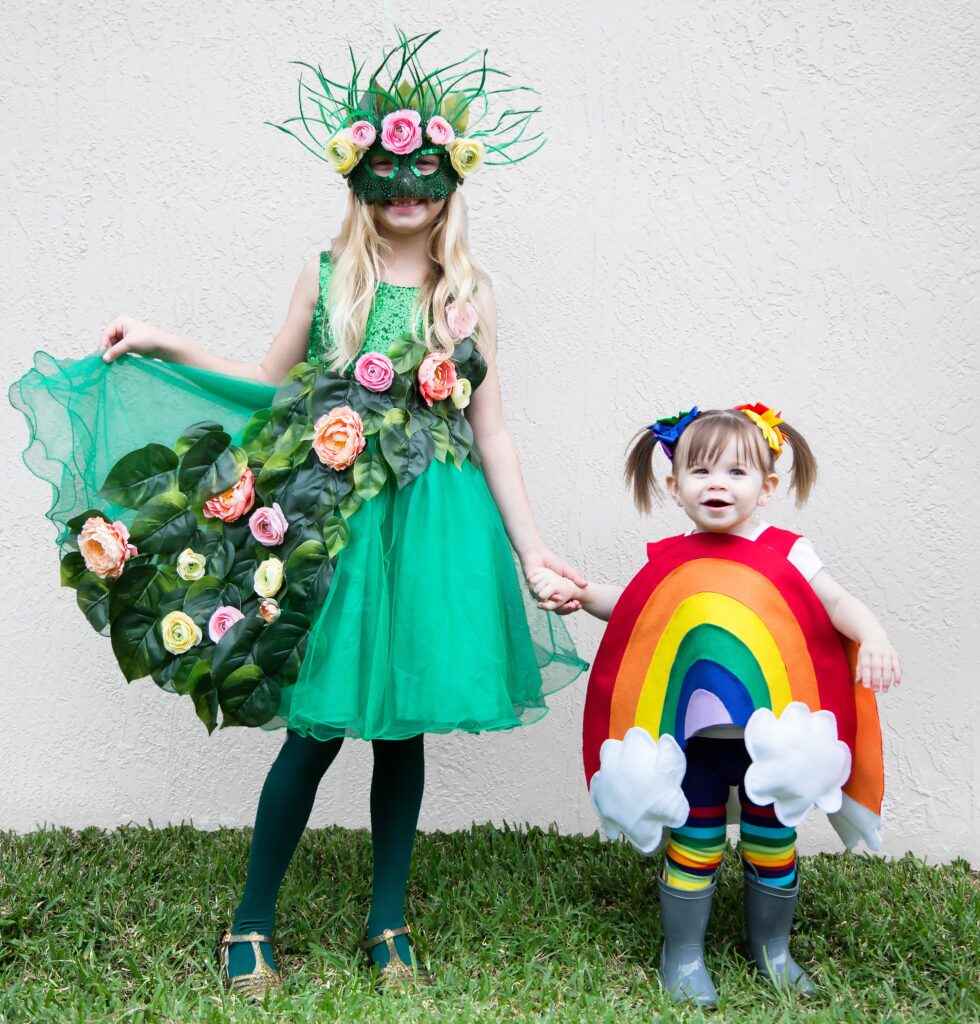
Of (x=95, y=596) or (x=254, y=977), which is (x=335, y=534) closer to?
(x=95, y=596)

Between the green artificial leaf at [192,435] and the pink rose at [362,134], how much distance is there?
2.09 feet

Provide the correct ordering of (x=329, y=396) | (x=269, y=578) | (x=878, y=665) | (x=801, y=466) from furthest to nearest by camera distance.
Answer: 1. (x=801, y=466)
2. (x=329, y=396)
3. (x=269, y=578)
4. (x=878, y=665)

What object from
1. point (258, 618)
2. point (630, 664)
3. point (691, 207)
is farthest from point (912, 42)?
point (258, 618)

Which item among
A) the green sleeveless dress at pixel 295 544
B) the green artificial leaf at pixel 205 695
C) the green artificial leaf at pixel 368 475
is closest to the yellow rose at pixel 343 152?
the green sleeveless dress at pixel 295 544

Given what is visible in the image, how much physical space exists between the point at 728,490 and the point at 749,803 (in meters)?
0.62

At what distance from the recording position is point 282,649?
188 centimetres

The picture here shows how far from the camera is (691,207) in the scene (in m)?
2.70

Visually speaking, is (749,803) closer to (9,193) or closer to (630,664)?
(630,664)

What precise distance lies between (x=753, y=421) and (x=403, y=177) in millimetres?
856

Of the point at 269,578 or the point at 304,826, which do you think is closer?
the point at 269,578

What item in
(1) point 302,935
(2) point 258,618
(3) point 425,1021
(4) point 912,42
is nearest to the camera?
(3) point 425,1021

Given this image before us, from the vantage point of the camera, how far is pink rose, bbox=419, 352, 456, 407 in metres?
2.02

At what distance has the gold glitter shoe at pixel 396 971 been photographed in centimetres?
194

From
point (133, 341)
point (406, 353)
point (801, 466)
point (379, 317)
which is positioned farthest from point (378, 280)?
point (801, 466)
